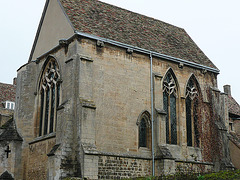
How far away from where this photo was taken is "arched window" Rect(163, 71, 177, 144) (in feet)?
74.6

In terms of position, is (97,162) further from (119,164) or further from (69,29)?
(69,29)

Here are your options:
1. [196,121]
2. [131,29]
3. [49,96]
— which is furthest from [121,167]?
[131,29]

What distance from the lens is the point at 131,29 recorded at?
954 inches

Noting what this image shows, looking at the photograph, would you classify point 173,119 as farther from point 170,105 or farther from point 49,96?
point 49,96

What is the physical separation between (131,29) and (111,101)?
6342mm

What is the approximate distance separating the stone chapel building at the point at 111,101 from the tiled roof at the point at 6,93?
52.1 ft

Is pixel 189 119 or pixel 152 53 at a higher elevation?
pixel 152 53

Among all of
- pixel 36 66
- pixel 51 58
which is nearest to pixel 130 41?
pixel 51 58

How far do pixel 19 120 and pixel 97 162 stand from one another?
7.49 meters

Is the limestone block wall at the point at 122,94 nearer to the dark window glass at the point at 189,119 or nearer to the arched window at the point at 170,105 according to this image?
the arched window at the point at 170,105

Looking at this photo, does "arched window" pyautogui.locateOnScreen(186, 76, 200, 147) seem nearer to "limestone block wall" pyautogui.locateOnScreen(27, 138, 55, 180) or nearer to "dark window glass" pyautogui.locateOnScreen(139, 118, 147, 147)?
"dark window glass" pyautogui.locateOnScreen(139, 118, 147, 147)

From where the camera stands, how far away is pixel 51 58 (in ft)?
72.7

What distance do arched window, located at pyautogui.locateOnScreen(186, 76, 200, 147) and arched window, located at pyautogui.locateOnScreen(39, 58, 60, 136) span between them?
8908 millimetres

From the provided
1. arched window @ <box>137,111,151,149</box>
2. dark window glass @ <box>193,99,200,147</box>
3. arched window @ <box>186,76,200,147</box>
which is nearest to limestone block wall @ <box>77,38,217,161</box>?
arched window @ <box>137,111,151,149</box>
